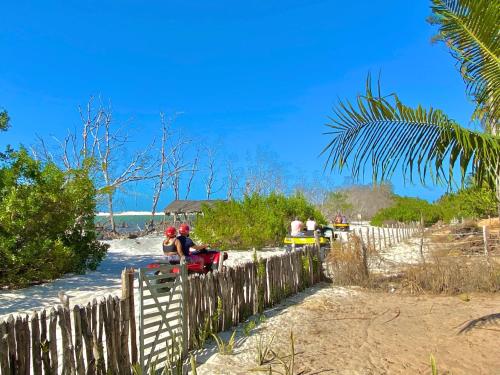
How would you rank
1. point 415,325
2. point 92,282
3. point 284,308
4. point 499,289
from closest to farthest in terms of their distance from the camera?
point 415,325 < point 284,308 < point 499,289 < point 92,282

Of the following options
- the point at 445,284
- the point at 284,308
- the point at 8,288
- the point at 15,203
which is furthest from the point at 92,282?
the point at 445,284

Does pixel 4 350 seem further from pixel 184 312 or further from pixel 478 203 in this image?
pixel 478 203

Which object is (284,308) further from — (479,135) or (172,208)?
(172,208)

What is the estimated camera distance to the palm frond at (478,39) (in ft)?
12.3

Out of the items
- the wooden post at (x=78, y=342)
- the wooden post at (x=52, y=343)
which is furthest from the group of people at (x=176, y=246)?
the wooden post at (x=52, y=343)

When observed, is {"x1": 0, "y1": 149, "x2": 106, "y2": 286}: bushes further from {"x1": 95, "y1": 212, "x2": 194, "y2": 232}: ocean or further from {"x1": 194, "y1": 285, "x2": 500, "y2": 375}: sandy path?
{"x1": 95, "y1": 212, "x2": 194, "y2": 232}: ocean

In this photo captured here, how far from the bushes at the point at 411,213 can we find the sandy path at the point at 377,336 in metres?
28.3

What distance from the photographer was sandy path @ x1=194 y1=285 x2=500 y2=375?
491cm

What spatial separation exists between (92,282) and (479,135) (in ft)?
27.7

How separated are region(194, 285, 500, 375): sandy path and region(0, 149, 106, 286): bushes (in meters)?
5.25

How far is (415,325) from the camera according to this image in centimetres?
665

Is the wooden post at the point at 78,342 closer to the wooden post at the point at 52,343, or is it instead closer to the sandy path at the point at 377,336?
the wooden post at the point at 52,343

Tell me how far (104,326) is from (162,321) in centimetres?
84

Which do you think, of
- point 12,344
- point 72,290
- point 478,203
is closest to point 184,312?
point 12,344
